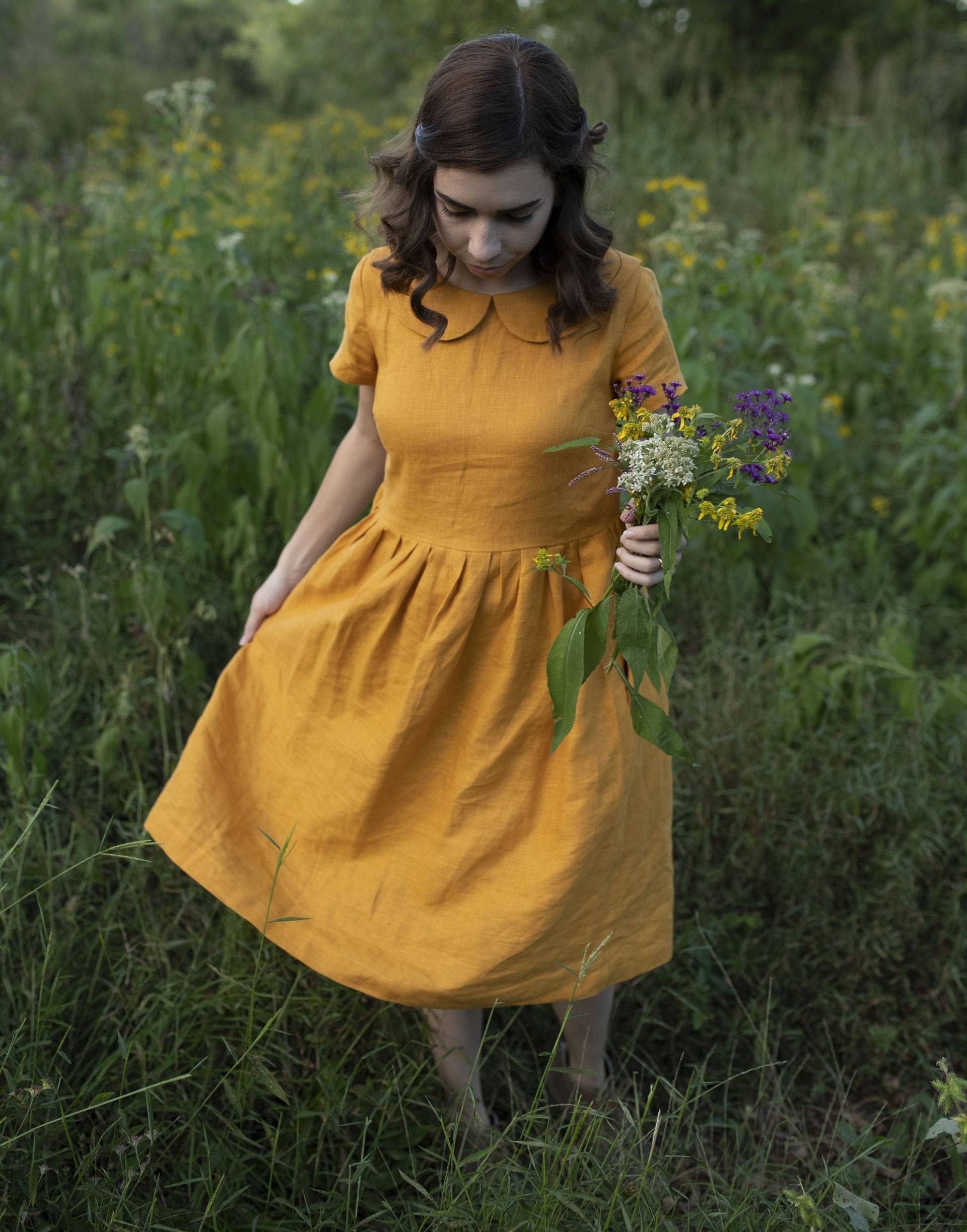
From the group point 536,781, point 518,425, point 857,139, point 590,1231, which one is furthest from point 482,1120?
point 857,139

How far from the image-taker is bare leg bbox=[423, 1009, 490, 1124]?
1656 millimetres

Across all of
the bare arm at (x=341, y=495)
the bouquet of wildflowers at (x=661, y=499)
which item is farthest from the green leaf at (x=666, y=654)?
the bare arm at (x=341, y=495)

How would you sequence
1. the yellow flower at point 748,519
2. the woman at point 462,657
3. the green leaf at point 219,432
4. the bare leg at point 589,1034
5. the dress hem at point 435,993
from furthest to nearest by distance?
1. the green leaf at point 219,432
2. the bare leg at point 589,1034
3. the dress hem at point 435,993
4. the woman at point 462,657
5. the yellow flower at point 748,519

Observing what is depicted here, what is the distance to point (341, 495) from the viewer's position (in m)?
1.68

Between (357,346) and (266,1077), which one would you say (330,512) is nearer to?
(357,346)

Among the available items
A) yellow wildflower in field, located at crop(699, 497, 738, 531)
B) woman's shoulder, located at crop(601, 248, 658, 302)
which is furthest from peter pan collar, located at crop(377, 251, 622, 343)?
yellow wildflower in field, located at crop(699, 497, 738, 531)

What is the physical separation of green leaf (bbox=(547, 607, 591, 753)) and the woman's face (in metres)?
0.48

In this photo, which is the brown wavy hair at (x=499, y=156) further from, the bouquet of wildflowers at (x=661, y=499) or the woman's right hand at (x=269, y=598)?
the woman's right hand at (x=269, y=598)

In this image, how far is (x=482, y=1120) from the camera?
1.60 m

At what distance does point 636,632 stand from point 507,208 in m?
0.56

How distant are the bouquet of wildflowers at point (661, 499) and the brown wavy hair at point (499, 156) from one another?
0.21 metres

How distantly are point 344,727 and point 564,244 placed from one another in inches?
30.7

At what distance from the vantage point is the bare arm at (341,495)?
64.8 inches

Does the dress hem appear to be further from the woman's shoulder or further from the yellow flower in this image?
the woman's shoulder
